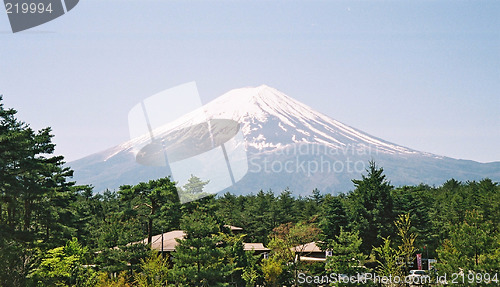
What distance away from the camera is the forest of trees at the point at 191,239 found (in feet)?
68.0

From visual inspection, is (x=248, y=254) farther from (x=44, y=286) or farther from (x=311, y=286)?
(x=44, y=286)

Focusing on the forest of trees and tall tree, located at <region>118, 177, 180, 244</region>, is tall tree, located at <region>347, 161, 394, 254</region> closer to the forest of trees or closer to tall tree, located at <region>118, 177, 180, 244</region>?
the forest of trees

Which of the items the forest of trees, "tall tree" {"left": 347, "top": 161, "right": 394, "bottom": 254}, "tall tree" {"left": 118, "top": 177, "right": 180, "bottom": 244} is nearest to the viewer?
the forest of trees

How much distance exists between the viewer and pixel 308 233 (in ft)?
105

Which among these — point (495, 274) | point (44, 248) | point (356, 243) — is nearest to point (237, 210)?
point (44, 248)

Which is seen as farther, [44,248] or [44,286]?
[44,248]

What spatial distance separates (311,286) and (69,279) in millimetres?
14419

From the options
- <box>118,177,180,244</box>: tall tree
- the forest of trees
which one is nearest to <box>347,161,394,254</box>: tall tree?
the forest of trees

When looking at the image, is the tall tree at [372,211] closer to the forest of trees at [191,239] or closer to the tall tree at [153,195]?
the forest of trees at [191,239]

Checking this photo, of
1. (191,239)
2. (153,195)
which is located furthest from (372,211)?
(153,195)

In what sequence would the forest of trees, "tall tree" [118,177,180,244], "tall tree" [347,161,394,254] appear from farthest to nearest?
"tall tree" [118,177,180,244] → "tall tree" [347,161,394,254] → the forest of trees

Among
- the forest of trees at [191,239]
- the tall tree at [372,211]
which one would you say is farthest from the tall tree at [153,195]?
the tall tree at [372,211]

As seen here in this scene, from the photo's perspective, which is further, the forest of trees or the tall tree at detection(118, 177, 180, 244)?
the tall tree at detection(118, 177, 180, 244)

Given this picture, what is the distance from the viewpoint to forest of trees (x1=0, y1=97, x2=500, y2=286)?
20.7 metres
